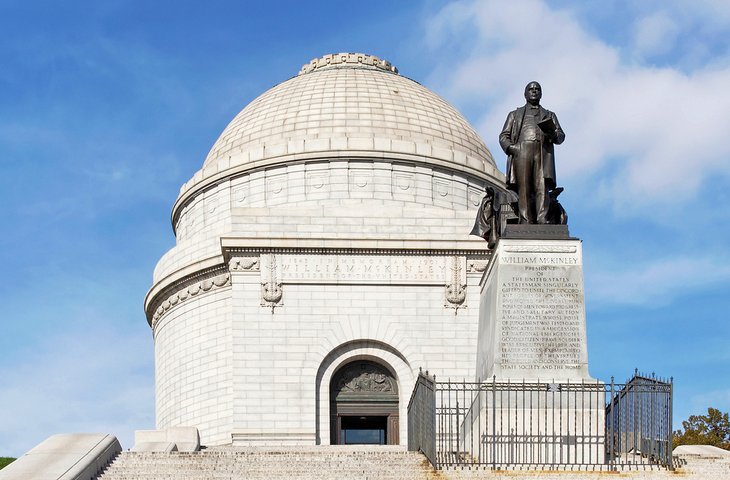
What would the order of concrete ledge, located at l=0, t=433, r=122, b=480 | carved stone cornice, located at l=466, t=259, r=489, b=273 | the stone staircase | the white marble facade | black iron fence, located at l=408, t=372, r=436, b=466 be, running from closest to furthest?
1. concrete ledge, located at l=0, t=433, r=122, b=480
2. the stone staircase
3. black iron fence, located at l=408, t=372, r=436, b=466
4. the white marble facade
5. carved stone cornice, located at l=466, t=259, r=489, b=273

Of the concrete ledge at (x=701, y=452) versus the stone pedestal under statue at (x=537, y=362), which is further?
the concrete ledge at (x=701, y=452)

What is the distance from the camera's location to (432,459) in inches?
847

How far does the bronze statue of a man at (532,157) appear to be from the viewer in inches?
963

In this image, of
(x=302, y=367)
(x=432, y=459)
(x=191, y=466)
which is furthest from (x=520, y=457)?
(x=302, y=367)

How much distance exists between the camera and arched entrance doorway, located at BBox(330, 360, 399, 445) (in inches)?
1432

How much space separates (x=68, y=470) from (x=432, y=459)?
17.6 feet

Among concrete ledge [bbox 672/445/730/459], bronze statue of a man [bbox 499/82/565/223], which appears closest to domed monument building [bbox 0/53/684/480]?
bronze statue of a man [bbox 499/82/565/223]

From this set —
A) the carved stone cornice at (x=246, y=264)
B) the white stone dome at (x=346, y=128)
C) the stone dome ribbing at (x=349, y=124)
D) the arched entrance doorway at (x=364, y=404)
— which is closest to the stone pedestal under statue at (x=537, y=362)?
the arched entrance doorway at (x=364, y=404)

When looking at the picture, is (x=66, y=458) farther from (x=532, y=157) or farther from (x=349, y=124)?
(x=349, y=124)

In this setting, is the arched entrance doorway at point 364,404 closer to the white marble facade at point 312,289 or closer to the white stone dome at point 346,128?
the white marble facade at point 312,289

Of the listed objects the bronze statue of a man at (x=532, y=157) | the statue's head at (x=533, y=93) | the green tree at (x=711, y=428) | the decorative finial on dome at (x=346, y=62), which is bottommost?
the green tree at (x=711, y=428)

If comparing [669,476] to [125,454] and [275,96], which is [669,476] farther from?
[275,96]

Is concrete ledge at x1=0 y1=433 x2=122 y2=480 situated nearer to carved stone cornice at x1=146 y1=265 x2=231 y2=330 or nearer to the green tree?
carved stone cornice at x1=146 y1=265 x2=231 y2=330

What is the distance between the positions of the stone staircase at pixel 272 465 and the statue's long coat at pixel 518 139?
521cm
